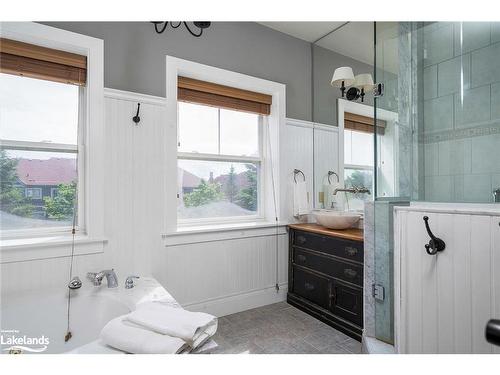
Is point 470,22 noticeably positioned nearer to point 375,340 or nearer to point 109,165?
point 375,340

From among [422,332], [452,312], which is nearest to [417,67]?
[452,312]

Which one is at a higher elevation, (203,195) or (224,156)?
(224,156)

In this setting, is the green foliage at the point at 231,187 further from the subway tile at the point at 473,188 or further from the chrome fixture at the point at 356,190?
the subway tile at the point at 473,188

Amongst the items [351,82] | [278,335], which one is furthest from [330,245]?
[351,82]

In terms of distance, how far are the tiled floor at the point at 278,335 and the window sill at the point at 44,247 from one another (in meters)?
1.11

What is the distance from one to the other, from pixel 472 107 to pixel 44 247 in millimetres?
2446

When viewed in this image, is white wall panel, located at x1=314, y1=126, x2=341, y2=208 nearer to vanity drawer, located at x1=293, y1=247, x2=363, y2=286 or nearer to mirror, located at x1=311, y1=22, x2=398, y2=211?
mirror, located at x1=311, y1=22, x2=398, y2=211

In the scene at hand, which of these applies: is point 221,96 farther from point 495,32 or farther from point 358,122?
point 495,32

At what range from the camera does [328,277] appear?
236 centimetres

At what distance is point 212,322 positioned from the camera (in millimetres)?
1245

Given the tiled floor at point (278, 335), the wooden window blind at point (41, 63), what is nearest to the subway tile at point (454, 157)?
the tiled floor at point (278, 335)

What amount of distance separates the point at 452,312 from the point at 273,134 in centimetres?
207

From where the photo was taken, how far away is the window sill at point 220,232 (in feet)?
7.48

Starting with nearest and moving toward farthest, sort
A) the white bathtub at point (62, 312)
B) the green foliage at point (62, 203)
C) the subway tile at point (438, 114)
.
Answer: the subway tile at point (438, 114) < the white bathtub at point (62, 312) < the green foliage at point (62, 203)
